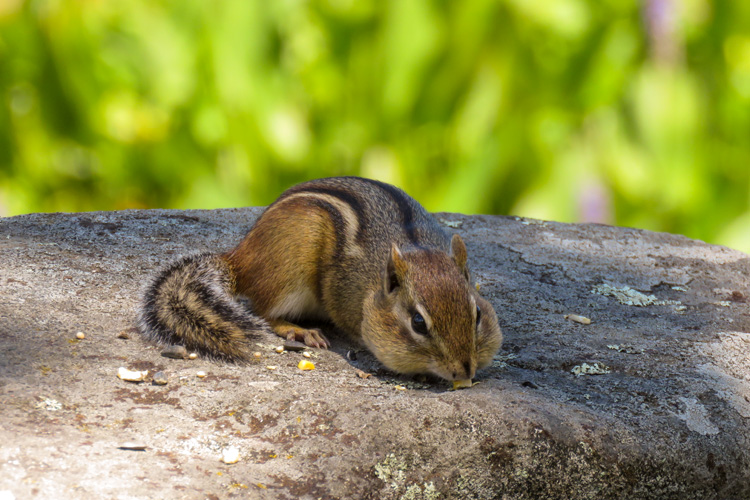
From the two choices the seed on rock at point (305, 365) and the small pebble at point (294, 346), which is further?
the small pebble at point (294, 346)

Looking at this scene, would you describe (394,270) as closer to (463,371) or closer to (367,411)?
(463,371)

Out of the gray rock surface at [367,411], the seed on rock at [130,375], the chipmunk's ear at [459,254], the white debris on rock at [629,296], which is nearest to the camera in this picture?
the gray rock surface at [367,411]

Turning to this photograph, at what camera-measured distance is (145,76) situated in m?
5.00

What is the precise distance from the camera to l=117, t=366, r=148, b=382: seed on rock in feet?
7.80

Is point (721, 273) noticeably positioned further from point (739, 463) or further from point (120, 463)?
point (120, 463)

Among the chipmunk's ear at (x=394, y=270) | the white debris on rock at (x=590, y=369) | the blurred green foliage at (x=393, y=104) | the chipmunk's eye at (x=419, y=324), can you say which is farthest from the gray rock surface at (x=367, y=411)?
the blurred green foliage at (x=393, y=104)

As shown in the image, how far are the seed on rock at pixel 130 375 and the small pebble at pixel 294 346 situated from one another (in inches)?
22.9

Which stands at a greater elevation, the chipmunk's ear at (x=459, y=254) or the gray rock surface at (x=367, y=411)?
the chipmunk's ear at (x=459, y=254)

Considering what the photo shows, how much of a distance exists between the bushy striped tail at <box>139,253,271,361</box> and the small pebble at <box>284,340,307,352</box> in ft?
0.29

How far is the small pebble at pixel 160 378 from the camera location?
94.1 inches

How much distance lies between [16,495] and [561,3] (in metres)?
4.19

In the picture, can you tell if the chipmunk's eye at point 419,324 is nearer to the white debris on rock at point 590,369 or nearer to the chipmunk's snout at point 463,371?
the chipmunk's snout at point 463,371

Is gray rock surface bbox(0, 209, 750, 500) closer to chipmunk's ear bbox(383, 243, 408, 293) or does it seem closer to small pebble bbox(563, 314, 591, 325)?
small pebble bbox(563, 314, 591, 325)

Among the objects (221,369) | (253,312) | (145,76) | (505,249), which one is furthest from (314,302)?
(145,76)
